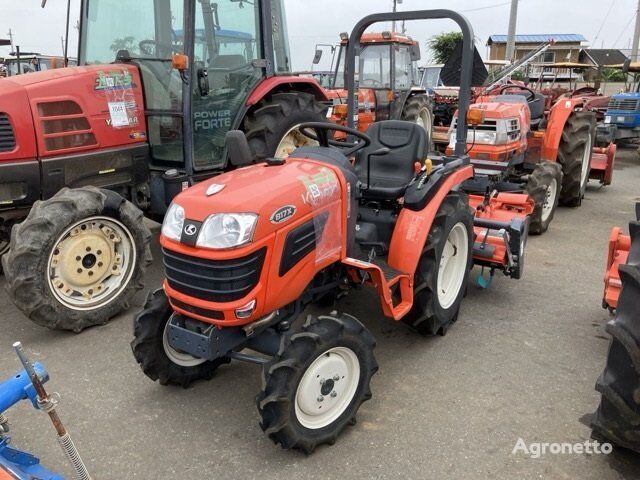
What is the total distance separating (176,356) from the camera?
2.86 metres

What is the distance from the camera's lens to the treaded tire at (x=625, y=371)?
2.00 metres

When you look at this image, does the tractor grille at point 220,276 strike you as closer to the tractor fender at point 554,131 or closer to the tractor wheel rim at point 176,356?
Answer: the tractor wheel rim at point 176,356

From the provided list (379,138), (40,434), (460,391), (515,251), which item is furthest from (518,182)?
(40,434)

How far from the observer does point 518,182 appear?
20.6 ft

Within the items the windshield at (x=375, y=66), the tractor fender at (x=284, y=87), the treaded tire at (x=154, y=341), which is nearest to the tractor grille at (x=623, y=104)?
the windshield at (x=375, y=66)

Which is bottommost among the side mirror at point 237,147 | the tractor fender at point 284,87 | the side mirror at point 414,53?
the side mirror at point 237,147

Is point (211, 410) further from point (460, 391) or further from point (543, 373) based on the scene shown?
point (543, 373)

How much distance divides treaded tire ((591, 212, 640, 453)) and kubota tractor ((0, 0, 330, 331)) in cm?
297

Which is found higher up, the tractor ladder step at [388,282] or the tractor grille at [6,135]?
the tractor grille at [6,135]

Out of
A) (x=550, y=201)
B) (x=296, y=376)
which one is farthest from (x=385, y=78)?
(x=296, y=376)

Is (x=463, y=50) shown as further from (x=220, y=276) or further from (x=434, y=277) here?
(x=220, y=276)

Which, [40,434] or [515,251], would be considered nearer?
[40,434]

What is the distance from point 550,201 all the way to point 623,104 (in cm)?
753

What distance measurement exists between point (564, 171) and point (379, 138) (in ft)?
12.3
